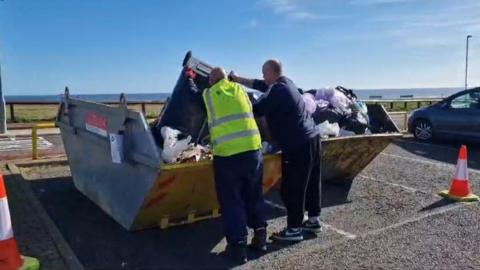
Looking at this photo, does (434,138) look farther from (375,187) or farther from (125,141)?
(125,141)

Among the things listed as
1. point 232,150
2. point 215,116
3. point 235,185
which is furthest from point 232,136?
point 235,185

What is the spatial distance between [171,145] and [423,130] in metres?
9.51

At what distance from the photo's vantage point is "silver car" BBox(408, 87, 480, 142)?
10.7 m

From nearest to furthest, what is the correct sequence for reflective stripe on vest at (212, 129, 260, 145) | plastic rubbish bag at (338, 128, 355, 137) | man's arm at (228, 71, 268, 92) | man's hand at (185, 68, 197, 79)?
reflective stripe on vest at (212, 129, 260, 145)
man's hand at (185, 68, 197, 79)
man's arm at (228, 71, 268, 92)
plastic rubbish bag at (338, 128, 355, 137)

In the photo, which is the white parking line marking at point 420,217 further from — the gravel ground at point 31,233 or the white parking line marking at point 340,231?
the gravel ground at point 31,233

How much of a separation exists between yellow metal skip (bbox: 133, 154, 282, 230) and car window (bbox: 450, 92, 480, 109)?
755 centimetres

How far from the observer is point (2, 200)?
144 inches

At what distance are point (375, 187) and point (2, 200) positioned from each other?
5.20m

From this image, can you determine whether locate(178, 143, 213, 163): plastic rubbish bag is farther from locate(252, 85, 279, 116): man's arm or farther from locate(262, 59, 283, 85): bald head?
locate(262, 59, 283, 85): bald head

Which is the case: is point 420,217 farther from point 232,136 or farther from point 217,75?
point 217,75

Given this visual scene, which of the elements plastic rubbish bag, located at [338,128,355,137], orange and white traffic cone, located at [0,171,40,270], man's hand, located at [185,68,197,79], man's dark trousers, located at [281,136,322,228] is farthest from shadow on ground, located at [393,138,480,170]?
orange and white traffic cone, located at [0,171,40,270]

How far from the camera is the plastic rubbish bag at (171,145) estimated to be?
414cm

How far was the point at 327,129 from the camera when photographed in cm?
579

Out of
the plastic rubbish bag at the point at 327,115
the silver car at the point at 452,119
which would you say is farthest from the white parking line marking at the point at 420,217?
the silver car at the point at 452,119
